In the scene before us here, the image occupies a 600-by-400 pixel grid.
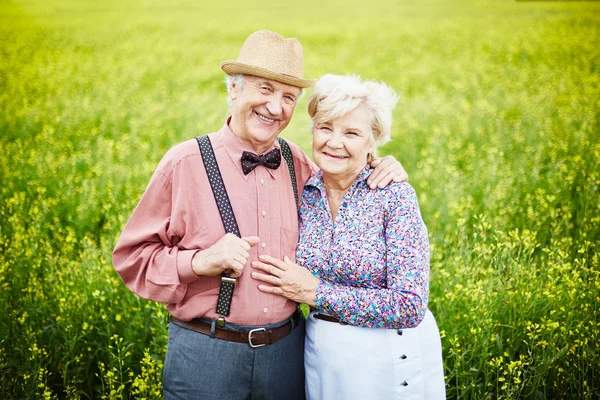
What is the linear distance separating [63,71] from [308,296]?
435 inches

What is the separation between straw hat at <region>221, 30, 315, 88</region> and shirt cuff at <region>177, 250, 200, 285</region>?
0.92m

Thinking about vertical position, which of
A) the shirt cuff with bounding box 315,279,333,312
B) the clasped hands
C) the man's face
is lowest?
the shirt cuff with bounding box 315,279,333,312

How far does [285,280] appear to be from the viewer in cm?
236

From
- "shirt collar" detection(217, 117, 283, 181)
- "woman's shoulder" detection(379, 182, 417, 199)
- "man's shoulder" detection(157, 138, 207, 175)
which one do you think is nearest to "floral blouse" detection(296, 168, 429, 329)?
"woman's shoulder" detection(379, 182, 417, 199)

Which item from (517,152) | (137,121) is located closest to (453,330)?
(517,152)

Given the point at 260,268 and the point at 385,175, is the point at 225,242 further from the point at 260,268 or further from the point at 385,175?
the point at 385,175

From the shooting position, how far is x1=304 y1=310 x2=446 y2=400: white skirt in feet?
7.80

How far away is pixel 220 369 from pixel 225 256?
0.56 meters

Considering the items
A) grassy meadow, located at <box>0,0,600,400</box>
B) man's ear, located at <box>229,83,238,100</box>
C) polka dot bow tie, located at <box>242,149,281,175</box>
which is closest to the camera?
polka dot bow tie, located at <box>242,149,281,175</box>

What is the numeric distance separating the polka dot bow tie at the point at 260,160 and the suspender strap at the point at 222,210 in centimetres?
14

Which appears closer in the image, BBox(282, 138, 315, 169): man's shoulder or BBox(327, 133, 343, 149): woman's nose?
BBox(327, 133, 343, 149): woman's nose

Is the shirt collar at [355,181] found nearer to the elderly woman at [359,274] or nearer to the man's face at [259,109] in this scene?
the elderly woman at [359,274]

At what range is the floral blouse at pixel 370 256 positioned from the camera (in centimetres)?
229

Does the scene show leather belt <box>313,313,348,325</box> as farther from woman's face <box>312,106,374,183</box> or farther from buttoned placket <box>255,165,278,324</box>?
woman's face <box>312,106,374,183</box>
